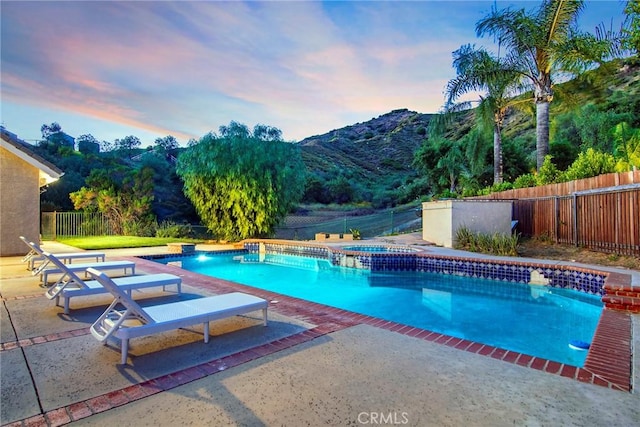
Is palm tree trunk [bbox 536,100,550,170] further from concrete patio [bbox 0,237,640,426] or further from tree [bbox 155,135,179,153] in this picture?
tree [bbox 155,135,179,153]

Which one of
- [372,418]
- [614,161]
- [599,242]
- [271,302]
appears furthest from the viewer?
[614,161]

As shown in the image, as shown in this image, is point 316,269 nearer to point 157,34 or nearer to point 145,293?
point 145,293

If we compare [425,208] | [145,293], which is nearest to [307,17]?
[425,208]

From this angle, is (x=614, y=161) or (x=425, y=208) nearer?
(x=614, y=161)

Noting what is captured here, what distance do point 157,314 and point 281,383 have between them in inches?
61.0

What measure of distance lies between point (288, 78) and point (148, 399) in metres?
16.6

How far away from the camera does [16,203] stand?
1093 centimetres

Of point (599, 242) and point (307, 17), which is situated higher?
point (307, 17)

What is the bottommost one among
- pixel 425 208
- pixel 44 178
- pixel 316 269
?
pixel 316 269

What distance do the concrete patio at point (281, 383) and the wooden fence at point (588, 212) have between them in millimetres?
5643

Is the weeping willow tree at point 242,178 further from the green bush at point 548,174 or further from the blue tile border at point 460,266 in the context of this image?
the green bush at point 548,174

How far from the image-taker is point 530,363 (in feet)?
10.2

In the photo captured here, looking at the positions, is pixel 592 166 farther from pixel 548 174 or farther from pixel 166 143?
pixel 166 143

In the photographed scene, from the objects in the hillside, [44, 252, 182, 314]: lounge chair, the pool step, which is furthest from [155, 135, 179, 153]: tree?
the pool step
